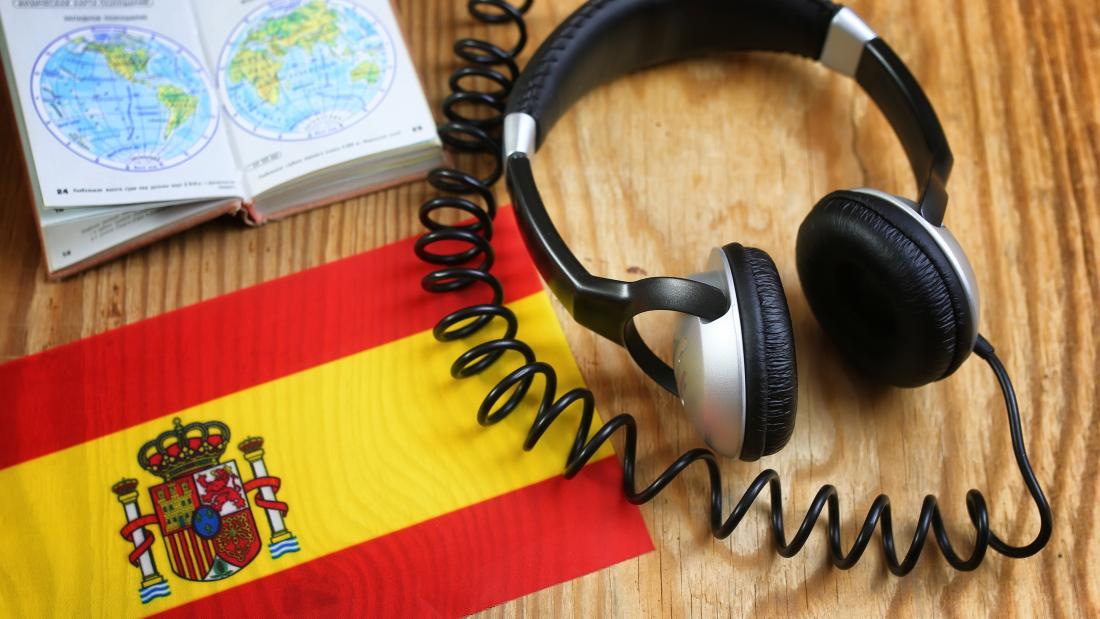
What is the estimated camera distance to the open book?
1065mm

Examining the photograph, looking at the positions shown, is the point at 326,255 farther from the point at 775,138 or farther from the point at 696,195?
the point at 775,138

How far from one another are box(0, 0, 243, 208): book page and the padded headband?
0.36 meters

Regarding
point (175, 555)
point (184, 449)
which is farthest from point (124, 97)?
point (175, 555)

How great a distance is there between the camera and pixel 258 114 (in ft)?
3.66

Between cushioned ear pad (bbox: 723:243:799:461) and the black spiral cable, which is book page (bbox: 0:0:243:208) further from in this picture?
cushioned ear pad (bbox: 723:243:799:461)

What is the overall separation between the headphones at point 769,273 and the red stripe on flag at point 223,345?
20 cm

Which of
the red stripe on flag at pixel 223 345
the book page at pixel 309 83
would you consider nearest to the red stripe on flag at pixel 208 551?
the red stripe on flag at pixel 223 345

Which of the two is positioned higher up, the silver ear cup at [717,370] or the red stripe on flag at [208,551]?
the silver ear cup at [717,370]

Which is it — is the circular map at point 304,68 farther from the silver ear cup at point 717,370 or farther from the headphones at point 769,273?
the silver ear cup at point 717,370

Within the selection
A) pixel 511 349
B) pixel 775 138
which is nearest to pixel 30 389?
pixel 511 349

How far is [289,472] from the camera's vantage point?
0.99 meters

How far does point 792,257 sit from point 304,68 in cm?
61

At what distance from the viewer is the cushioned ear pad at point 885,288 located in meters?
0.87

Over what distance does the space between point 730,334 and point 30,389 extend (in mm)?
743
